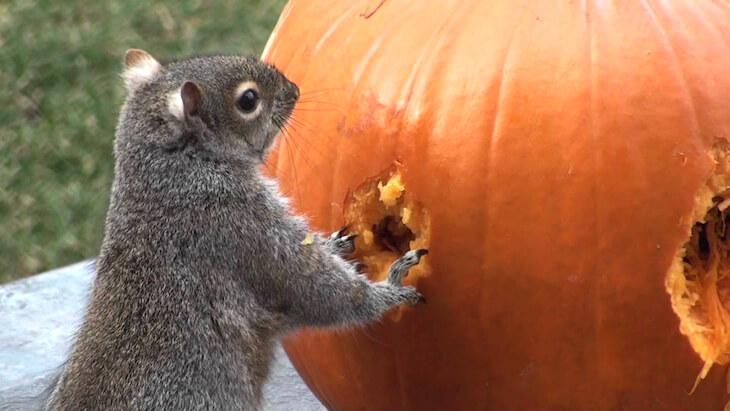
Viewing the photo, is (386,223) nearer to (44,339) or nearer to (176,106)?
(176,106)

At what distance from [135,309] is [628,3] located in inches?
58.2

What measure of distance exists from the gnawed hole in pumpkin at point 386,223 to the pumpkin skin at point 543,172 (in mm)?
30

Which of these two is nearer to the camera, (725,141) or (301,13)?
(725,141)

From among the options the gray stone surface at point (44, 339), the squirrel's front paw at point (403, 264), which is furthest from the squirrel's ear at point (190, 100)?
the gray stone surface at point (44, 339)

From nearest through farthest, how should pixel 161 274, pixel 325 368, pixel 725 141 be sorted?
pixel 725 141 → pixel 161 274 → pixel 325 368

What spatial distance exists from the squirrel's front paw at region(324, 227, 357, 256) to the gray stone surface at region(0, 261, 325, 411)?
89cm

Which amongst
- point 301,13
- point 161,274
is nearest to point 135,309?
point 161,274

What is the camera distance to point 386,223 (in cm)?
307

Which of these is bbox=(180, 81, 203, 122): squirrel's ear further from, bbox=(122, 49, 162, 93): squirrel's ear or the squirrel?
bbox=(122, 49, 162, 93): squirrel's ear

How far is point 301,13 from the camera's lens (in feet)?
10.9

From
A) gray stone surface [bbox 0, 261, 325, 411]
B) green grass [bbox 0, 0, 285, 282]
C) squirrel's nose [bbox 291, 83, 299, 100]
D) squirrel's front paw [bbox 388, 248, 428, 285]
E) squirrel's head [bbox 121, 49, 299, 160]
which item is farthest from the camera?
green grass [bbox 0, 0, 285, 282]

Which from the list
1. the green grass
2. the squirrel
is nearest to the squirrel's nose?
the squirrel

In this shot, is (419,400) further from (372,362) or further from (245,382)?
(245,382)

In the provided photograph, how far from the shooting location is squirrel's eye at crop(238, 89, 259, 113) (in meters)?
3.06
